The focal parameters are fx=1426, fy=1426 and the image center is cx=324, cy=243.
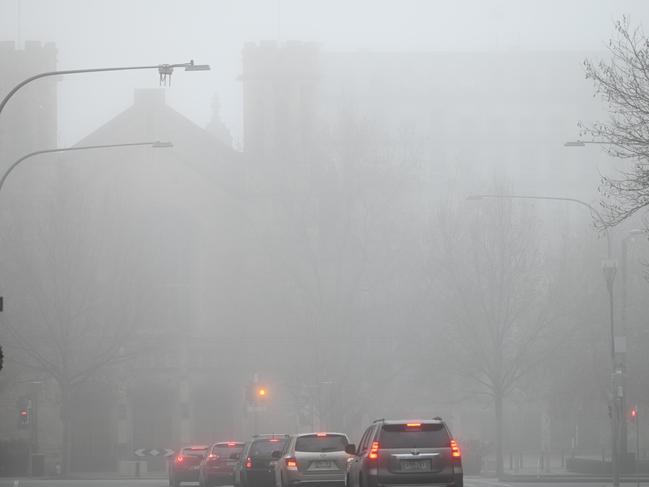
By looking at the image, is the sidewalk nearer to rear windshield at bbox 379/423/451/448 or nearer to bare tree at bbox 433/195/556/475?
bare tree at bbox 433/195/556/475

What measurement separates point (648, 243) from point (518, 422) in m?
20.4

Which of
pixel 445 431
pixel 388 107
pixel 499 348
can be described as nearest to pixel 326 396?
pixel 499 348

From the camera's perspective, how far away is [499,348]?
60.3 meters

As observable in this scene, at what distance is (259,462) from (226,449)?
6.25 m

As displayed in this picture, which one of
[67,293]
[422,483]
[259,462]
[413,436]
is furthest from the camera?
[67,293]

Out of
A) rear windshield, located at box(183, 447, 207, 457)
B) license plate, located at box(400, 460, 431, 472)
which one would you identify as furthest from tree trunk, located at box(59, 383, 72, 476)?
license plate, located at box(400, 460, 431, 472)

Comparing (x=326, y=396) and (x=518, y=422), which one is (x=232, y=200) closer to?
(x=326, y=396)

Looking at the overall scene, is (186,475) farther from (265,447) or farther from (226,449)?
(265,447)

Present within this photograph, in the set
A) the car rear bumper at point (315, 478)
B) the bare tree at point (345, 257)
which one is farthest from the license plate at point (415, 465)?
the bare tree at point (345, 257)

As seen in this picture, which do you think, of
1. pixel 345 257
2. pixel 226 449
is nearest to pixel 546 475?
pixel 345 257

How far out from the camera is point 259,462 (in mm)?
37906

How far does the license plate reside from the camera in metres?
25.0

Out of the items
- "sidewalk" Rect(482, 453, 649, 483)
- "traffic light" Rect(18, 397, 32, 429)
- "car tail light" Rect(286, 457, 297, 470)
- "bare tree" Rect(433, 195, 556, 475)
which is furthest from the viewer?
"traffic light" Rect(18, 397, 32, 429)

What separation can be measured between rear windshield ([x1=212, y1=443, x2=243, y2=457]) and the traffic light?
1941cm
